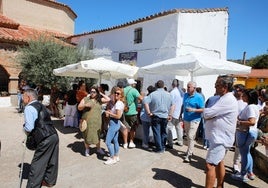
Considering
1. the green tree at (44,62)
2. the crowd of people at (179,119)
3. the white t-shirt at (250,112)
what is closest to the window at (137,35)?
the green tree at (44,62)

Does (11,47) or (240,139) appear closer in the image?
(240,139)

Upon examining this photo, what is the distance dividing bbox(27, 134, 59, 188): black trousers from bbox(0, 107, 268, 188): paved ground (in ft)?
2.32

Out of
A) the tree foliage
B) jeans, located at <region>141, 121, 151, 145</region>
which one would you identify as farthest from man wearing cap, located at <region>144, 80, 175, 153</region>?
the tree foliage

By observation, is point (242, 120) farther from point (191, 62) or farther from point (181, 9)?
point (181, 9)

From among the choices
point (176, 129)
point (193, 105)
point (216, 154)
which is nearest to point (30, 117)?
point (216, 154)

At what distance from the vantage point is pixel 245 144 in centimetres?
529

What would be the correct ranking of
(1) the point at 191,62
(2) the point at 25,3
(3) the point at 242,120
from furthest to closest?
(2) the point at 25,3
(1) the point at 191,62
(3) the point at 242,120

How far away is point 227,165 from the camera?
6.41 meters

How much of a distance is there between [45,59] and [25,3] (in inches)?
477

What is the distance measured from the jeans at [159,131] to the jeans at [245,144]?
2.14 meters

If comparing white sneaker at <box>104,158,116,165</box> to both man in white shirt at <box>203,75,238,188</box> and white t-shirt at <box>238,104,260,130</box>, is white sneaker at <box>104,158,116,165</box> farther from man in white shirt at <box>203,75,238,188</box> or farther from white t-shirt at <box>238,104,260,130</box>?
white t-shirt at <box>238,104,260,130</box>

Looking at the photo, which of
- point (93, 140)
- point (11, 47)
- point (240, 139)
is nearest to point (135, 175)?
point (93, 140)

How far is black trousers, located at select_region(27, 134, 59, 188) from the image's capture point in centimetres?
409

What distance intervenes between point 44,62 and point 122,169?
958cm
